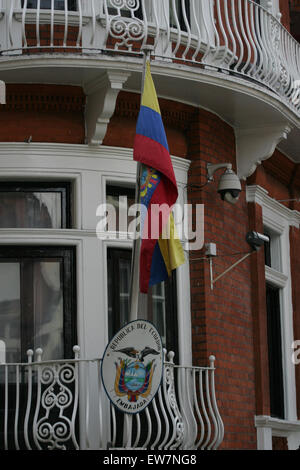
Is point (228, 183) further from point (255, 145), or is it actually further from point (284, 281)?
point (284, 281)

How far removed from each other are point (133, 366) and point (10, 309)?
1.65 meters

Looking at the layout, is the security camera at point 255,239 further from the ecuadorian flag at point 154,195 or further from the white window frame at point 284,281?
the ecuadorian flag at point 154,195

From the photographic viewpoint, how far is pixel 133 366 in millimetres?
12008

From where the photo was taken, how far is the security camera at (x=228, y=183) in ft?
45.7

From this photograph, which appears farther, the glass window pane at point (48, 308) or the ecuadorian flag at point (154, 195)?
the glass window pane at point (48, 308)

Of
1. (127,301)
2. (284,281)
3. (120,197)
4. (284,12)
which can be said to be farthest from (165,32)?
(284,281)

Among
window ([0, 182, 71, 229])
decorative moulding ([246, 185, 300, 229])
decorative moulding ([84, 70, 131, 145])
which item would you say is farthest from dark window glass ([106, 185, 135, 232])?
decorative moulding ([246, 185, 300, 229])

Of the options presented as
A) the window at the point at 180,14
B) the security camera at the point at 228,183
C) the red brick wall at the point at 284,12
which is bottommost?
the security camera at the point at 228,183

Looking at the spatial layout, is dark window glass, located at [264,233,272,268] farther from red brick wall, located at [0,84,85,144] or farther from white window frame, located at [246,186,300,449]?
red brick wall, located at [0,84,85,144]

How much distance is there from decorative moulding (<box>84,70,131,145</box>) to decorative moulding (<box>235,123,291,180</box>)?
2041mm

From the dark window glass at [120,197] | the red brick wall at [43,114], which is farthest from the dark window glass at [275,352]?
the red brick wall at [43,114]

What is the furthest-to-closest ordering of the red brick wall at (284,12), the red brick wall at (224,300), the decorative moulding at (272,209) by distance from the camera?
the red brick wall at (284,12) < the decorative moulding at (272,209) < the red brick wall at (224,300)

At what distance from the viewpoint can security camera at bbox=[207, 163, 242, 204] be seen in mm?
13922

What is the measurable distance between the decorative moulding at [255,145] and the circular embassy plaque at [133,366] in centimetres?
329
